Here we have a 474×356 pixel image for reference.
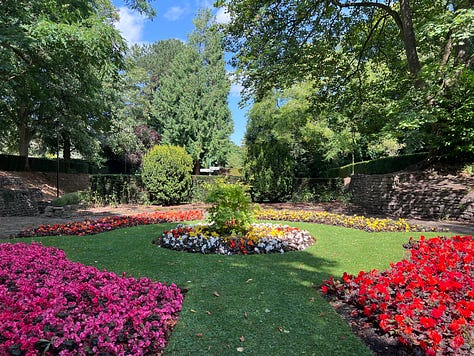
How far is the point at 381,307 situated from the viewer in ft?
7.56

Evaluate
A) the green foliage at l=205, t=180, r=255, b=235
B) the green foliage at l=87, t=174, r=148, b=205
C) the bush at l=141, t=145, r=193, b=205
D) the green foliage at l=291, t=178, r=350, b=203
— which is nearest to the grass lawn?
the green foliage at l=205, t=180, r=255, b=235

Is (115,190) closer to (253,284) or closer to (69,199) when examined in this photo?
(69,199)

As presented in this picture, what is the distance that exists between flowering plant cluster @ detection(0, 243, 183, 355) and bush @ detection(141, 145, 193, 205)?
932 cm

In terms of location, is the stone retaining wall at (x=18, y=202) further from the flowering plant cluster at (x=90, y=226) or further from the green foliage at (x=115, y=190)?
the flowering plant cluster at (x=90, y=226)

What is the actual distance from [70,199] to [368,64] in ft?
45.9

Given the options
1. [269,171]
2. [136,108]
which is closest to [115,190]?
[269,171]

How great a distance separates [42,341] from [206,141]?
894 inches

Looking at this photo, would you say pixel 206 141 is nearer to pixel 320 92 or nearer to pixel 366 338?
pixel 320 92

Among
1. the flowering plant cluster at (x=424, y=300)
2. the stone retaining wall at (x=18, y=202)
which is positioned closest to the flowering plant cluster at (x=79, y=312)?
the flowering plant cluster at (x=424, y=300)

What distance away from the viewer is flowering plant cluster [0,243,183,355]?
1723 mm

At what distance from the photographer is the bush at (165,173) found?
40.5 feet

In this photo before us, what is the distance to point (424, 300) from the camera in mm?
2385

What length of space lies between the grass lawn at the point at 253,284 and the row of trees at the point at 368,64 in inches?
167

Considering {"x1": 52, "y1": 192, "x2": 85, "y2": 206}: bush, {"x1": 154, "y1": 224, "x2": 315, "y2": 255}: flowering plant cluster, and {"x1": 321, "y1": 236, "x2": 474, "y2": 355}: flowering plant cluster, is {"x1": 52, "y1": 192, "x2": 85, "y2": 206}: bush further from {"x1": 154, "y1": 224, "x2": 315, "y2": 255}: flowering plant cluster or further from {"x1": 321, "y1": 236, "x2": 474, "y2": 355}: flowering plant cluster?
{"x1": 321, "y1": 236, "x2": 474, "y2": 355}: flowering plant cluster
